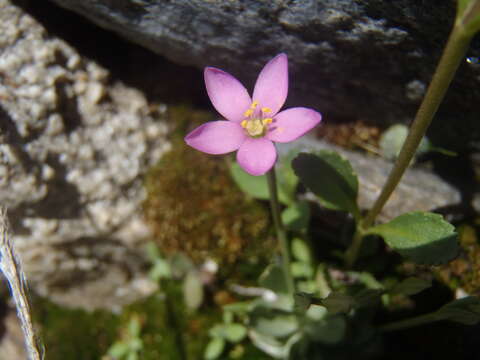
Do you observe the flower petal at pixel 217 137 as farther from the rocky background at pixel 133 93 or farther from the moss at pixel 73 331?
the moss at pixel 73 331

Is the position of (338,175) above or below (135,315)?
above

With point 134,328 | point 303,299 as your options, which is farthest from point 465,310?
point 134,328

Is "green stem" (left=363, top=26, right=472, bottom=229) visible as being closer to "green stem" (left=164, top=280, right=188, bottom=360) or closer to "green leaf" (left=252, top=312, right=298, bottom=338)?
"green leaf" (left=252, top=312, right=298, bottom=338)

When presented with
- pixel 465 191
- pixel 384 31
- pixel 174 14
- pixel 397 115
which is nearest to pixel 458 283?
pixel 465 191

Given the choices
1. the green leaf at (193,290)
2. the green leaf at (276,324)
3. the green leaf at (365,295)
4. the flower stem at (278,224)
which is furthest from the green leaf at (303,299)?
the green leaf at (193,290)

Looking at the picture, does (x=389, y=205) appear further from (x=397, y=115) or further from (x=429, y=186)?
(x=397, y=115)

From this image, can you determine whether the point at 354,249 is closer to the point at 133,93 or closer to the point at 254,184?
the point at 254,184
